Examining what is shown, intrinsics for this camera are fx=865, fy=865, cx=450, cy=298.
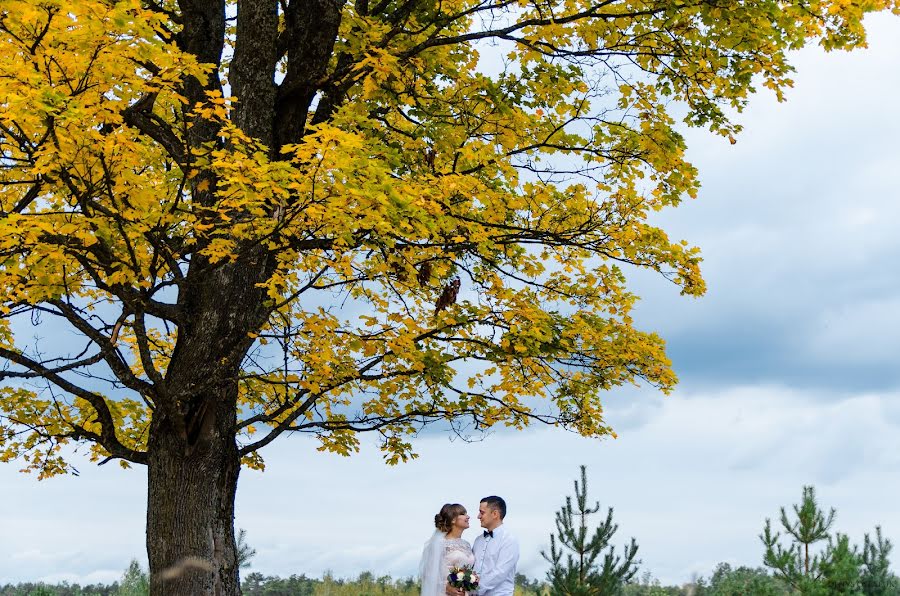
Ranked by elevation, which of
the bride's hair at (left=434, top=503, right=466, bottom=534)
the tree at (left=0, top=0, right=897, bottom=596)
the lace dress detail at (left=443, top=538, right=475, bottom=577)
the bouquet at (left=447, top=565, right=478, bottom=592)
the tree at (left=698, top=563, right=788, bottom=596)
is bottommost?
the tree at (left=698, top=563, right=788, bottom=596)

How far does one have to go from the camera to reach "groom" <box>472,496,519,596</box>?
9.58 metres

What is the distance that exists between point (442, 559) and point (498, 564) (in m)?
0.80

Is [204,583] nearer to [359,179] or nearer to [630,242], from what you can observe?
[359,179]

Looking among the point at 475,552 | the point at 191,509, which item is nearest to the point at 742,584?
the point at 475,552

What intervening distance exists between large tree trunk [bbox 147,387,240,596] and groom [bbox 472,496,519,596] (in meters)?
3.39

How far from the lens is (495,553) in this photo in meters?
9.63

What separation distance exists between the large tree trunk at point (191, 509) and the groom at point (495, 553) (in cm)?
339

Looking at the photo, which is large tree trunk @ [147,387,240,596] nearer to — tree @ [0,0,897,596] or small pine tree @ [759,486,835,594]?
tree @ [0,0,897,596]

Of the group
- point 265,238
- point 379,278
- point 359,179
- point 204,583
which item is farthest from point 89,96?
point 204,583

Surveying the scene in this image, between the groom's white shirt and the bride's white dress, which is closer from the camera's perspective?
the groom's white shirt

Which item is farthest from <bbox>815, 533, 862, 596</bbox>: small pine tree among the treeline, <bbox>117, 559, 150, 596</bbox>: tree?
<bbox>117, 559, 150, 596</bbox>: tree

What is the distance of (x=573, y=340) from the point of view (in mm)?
11867

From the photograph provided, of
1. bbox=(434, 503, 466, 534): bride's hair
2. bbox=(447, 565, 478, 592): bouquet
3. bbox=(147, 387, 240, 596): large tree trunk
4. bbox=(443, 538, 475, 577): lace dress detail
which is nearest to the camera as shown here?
bbox=(447, 565, 478, 592): bouquet

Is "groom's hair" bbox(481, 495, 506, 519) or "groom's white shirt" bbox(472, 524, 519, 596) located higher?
"groom's hair" bbox(481, 495, 506, 519)
